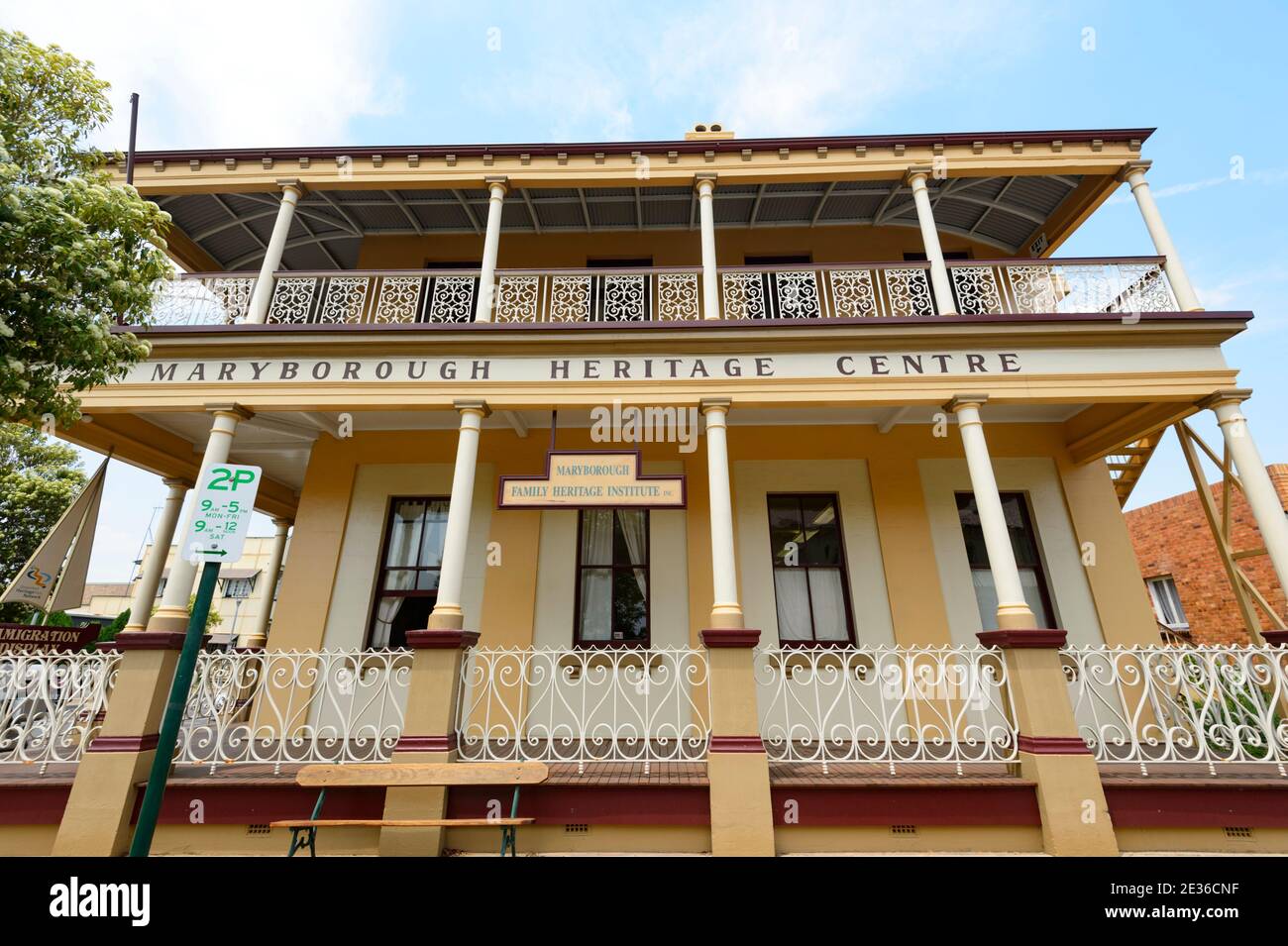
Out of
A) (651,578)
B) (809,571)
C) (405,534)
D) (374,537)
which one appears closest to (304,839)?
(374,537)

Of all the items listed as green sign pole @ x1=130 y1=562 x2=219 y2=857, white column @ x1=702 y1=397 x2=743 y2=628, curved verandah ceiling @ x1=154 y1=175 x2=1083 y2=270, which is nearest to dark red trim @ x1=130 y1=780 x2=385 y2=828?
green sign pole @ x1=130 y1=562 x2=219 y2=857

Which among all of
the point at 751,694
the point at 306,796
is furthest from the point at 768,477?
the point at 306,796

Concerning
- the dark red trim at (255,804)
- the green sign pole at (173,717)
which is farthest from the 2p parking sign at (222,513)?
the dark red trim at (255,804)

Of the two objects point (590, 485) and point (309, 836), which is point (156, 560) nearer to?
point (309, 836)

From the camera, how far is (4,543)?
2033 cm

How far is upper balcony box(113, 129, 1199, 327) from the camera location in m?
7.59

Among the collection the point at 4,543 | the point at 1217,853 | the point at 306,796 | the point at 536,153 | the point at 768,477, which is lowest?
the point at 1217,853

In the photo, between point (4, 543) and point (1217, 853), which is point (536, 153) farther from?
point (4, 543)

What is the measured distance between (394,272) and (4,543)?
2361cm

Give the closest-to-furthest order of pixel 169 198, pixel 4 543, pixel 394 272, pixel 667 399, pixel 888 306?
pixel 667 399 < pixel 394 272 < pixel 888 306 < pixel 169 198 < pixel 4 543

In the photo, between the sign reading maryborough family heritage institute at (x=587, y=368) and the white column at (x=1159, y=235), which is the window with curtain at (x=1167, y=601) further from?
the sign reading maryborough family heritage institute at (x=587, y=368)

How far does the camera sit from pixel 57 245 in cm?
444

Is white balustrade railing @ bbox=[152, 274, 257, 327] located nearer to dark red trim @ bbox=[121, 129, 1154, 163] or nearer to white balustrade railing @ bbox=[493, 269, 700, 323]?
dark red trim @ bbox=[121, 129, 1154, 163]

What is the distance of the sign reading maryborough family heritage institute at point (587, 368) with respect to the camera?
22.4ft
